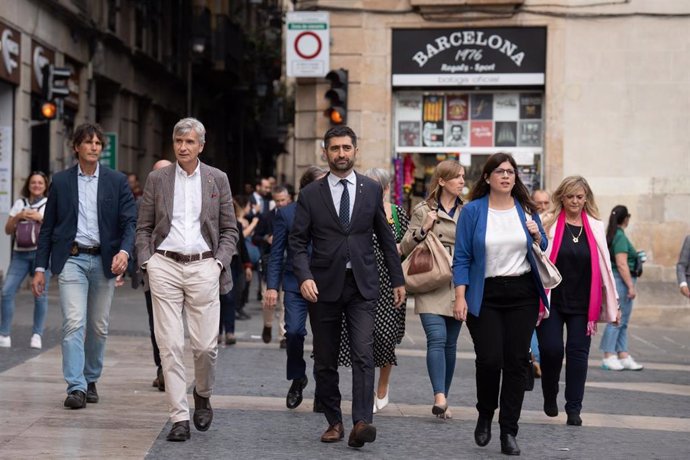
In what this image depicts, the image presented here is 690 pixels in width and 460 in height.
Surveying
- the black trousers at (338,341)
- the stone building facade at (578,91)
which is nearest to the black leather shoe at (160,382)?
the black trousers at (338,341)

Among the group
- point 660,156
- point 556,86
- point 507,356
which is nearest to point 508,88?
point 556,86

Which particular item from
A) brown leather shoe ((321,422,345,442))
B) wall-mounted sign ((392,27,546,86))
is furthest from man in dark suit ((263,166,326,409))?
wall-mounted sign ((392,27,546,86))

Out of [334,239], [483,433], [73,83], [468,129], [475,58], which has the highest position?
[73,83]

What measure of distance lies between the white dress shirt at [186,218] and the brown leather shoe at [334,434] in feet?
4.36

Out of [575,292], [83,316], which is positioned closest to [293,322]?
[83,316]

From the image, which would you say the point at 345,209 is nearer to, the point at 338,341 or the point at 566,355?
the point at 338,341

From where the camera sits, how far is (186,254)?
316 inches

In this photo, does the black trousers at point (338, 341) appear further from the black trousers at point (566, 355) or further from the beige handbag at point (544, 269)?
the black trousers at point (566, 355)

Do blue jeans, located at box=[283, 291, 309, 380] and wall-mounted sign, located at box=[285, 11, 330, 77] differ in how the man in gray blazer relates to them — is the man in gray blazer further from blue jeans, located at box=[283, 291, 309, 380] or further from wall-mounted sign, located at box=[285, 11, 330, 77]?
wall-mounted sign, located at box=[285, 11, 330, 77]

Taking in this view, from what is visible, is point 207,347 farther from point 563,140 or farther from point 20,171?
point 20,171

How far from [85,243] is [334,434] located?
2.40 metres

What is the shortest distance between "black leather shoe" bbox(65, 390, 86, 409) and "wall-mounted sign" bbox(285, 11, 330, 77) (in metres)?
10.7

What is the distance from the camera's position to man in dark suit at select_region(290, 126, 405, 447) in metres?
7.86

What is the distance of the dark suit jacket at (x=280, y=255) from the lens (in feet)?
28.6
